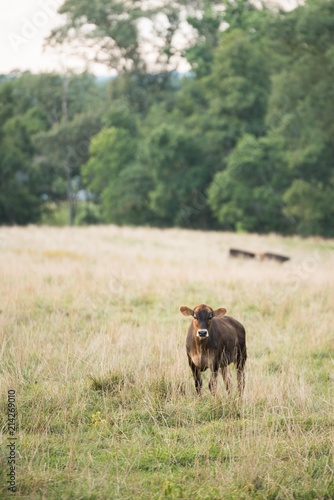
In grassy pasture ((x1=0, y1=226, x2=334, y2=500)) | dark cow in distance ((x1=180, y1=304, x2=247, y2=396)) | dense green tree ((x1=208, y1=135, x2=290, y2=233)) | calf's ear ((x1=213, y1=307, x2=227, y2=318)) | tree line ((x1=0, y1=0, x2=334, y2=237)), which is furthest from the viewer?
dense green tree ((x1=208, y1=135, x2=290, y2=233))

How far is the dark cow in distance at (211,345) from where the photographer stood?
233 inches

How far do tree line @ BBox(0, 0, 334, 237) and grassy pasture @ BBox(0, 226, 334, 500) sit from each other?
70.2 feet

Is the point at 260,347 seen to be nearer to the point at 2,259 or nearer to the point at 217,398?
the point at 217,398

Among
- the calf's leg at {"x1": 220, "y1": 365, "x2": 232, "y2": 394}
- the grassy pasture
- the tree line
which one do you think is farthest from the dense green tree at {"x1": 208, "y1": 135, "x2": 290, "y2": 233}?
the calf's leg at {"x1": 220, "y1": 365, "x2": 232, "y2": 394}

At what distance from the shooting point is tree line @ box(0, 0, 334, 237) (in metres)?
31.7

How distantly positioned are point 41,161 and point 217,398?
41.2 metres

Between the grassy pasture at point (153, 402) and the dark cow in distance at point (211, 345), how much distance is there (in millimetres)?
184

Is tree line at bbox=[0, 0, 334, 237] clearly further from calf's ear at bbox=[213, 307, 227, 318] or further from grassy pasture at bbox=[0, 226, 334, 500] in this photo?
calf's ear at bbox=[213, 307, 227, 318]

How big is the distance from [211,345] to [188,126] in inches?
1472

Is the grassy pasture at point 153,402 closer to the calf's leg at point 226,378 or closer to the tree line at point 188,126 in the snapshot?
the calf's leg at point 226,378

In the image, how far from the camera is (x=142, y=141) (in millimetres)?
43094

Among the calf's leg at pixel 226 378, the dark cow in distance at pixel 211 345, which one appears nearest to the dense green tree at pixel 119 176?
the dark cow in distance at pixel 211 345

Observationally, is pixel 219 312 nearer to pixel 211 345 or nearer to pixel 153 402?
pixel 211 345

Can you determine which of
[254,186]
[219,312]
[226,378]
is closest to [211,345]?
[219,312]
